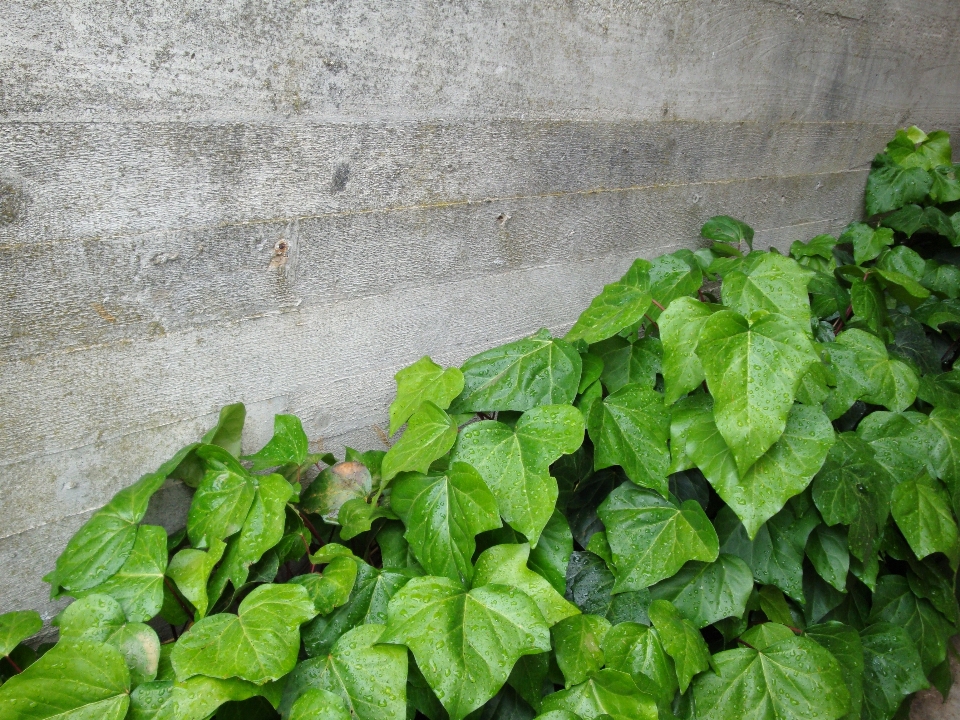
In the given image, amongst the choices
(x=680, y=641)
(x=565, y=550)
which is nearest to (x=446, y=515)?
(x=565, y=550)

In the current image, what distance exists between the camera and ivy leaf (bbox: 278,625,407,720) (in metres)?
1.02

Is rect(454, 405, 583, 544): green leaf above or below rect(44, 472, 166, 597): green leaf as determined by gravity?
above

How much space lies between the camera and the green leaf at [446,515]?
117cm

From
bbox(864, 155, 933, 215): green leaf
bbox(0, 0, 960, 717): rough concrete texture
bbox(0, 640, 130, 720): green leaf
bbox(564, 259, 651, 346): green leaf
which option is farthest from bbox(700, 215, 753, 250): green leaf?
bbox(0, 640, 130, 720): green leaf

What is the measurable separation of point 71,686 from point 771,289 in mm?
1388

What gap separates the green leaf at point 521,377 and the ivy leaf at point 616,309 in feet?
0.17

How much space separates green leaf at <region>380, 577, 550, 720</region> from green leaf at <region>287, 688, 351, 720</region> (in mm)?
112

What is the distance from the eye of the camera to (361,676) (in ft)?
3.43

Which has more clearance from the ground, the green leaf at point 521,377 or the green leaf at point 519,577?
the green leaf at point 521,377

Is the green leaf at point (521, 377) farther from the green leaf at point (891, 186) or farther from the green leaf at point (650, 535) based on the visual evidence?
the green leaf at point (891, 186)

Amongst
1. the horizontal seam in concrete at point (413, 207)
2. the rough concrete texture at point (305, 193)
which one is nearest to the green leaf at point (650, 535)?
the rough concrete texture at point (305, 193)

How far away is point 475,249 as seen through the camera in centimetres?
150

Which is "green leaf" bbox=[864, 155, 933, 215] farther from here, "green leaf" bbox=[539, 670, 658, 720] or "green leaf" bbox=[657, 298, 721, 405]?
"green leaf" bbox=[539, 670, 658, 720]

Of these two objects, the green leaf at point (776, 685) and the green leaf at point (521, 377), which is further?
the green leaf at point (521, 377)
